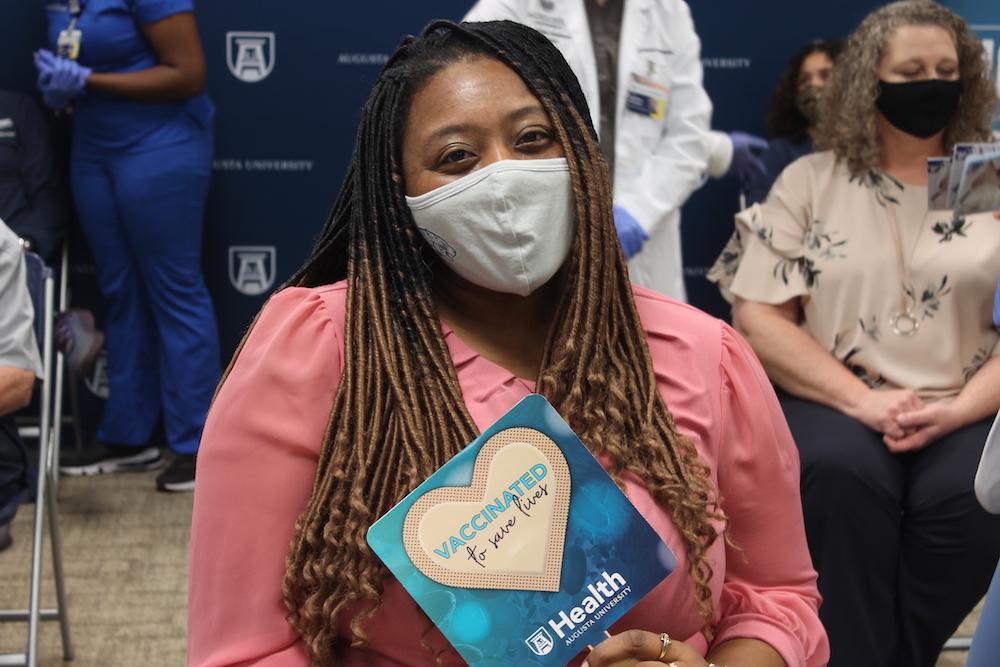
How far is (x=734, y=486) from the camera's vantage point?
1.30 meters

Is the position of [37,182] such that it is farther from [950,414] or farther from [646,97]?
[950,414]

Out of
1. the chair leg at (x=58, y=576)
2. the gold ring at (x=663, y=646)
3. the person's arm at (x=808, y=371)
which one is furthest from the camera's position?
the chair leg at (x=58, y=576)

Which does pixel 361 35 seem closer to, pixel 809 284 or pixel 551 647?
pixel 809 284

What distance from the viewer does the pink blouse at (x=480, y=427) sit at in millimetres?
1130

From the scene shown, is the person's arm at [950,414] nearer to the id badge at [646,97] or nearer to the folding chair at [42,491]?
the id badge at [646,97]

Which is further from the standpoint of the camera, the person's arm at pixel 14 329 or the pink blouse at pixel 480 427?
the person's arm at pixel 14 329

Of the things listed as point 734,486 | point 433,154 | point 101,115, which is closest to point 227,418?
point 433,154

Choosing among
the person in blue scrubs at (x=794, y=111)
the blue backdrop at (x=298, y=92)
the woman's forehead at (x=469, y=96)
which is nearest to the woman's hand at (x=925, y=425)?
the woman's forehead at (x=469, y=96)

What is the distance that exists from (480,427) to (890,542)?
4.23 ft

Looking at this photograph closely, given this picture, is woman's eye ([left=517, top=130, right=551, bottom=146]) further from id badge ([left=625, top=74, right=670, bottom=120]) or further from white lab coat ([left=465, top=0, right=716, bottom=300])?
id badge ([left=625, top=74, right=670, bottom=120])

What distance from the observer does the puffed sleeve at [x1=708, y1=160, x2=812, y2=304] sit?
2369mm

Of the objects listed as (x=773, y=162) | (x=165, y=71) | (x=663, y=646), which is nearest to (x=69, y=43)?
(x=165, y=71)

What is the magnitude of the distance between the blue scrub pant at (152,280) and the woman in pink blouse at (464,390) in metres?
2.36

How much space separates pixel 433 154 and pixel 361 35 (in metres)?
2.96
